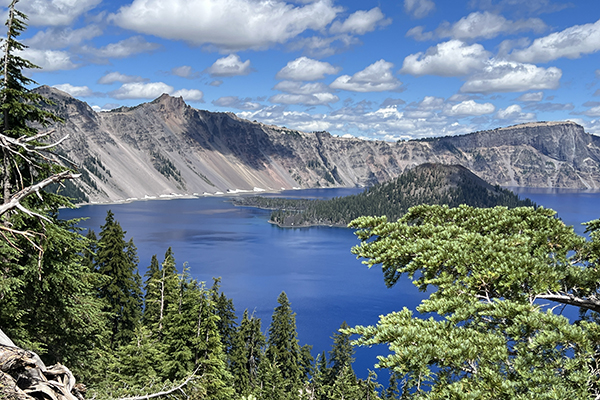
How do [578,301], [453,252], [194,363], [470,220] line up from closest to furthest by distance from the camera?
[578,301] → [453,252] → [470,220] → [194,363]

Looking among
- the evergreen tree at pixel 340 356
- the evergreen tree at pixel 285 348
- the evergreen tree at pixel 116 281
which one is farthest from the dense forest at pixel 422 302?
the evergreen tree at pixel 340 356

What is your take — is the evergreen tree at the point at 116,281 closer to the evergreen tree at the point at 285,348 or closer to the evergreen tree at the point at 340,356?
the evergreen tree at the point at 285,348

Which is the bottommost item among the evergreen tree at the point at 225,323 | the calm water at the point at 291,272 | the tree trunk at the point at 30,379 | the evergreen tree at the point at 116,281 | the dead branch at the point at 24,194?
the calm water at the point at 291,272

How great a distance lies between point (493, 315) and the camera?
9.38 metres

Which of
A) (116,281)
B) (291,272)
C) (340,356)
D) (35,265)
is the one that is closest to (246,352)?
(340,356)

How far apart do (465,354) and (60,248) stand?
1229 centimetres

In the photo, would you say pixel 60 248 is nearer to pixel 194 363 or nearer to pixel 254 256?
pixel 194 363

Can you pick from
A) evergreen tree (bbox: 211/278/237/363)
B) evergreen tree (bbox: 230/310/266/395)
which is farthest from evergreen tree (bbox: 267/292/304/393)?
evergreen tree (bbox: 211/278/237/363)

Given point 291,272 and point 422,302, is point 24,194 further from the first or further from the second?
point 291,272

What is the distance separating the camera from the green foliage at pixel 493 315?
8297mm

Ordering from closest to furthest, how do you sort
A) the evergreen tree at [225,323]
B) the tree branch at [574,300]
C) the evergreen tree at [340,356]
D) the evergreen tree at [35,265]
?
1. the tree branch at [574,300]
2. the evergreen tree at [35,265]
3. the evergreen tree at [225,323]
4. the evergreen tree at [340,356]

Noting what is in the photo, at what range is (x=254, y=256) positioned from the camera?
137250mm

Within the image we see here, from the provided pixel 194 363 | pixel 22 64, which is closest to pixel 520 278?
pixel 22 64

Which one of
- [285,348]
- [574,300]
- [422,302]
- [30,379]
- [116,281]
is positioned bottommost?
[285,348]
